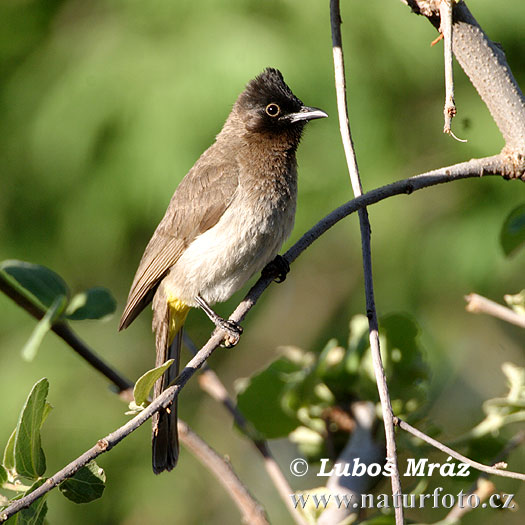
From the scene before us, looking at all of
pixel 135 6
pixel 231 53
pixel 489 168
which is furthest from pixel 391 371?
pixel 135 6

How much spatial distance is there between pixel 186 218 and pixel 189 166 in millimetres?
472

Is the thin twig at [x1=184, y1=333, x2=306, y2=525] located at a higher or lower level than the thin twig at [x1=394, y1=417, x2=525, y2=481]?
lower

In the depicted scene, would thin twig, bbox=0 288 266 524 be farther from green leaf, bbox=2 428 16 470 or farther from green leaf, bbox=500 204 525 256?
green leaf, bbox=500 204 525 256

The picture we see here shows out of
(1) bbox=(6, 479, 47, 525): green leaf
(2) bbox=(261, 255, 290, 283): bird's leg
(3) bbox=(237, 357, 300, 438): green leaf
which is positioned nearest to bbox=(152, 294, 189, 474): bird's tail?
(2) bbox=(261, 255, 290, 283): bird's leg

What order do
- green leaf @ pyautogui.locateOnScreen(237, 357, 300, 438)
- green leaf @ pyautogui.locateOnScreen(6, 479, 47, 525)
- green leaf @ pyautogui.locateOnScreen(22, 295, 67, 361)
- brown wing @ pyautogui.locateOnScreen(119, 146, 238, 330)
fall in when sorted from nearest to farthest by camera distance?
green leaf @ pyautogui.locateOnScreen(6, 479, 47, 525) → green leaf @ pyautogui.locateOnScreen(22, 295, 67, 361) → green leaf @ pyautogui.locateOnScreen(237, 357, 300, 438) → brown wing @ pyautogui.locateOnScreen(119, 146, 238, 330)

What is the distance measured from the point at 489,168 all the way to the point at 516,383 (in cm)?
47

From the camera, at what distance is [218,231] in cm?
273

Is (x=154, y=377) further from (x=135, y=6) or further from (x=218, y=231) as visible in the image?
(x=135, y=6)

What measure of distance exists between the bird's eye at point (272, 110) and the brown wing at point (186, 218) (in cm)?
28

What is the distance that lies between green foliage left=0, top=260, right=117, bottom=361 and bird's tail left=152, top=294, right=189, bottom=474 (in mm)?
743

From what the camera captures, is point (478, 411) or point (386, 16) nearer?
point (386, 16)

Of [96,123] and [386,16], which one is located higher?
[386,16]

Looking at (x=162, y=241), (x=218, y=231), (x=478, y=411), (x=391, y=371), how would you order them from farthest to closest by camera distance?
1. (x=478, y=411)
2. (x=162, y=241)
3. (x=218, y=231)
4. (x=391, y=371)

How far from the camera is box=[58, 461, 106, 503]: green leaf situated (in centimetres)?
136
